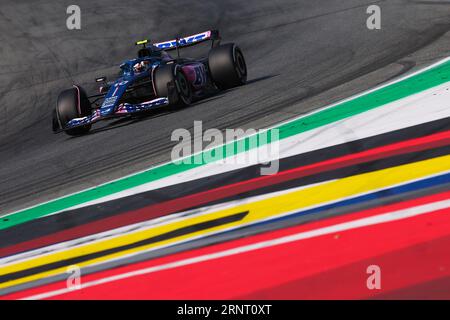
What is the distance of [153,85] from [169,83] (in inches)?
10.8

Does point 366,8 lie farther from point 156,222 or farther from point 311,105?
point 156,222

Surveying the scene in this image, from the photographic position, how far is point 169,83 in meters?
10.2

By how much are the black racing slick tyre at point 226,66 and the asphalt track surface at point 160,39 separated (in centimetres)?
29

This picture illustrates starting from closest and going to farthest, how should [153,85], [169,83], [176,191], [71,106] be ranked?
[176,191] → [169,83] → [153,85] → [71,106]

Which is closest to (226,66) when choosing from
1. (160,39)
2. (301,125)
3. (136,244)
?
(301,125)

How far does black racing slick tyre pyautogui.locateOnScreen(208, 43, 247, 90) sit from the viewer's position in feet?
37.6

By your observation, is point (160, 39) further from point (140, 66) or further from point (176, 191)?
point (176, 191)

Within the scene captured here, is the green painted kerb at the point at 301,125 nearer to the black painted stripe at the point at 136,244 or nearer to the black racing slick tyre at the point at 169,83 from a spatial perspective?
the black painted stripe at the point at 136,244

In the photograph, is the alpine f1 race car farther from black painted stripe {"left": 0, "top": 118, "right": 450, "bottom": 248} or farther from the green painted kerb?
black painted stripe {"left": 0, "top": 118, "right": 450, "bottom": 248}

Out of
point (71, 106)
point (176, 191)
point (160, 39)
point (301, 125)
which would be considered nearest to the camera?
point (176, 191)

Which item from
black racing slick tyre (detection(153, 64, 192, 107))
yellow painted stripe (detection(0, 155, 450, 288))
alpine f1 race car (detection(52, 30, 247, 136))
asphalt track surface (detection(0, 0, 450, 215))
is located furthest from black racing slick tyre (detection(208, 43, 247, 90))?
yellow painted stripe (detection(0, 155, 450, 288))

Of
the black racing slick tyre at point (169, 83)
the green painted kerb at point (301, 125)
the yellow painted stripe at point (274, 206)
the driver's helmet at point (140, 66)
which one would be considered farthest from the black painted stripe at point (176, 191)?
the driver's helmet at point (140, 66)

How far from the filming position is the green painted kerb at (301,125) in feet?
22.9

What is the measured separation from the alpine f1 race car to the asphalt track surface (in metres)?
0.25
